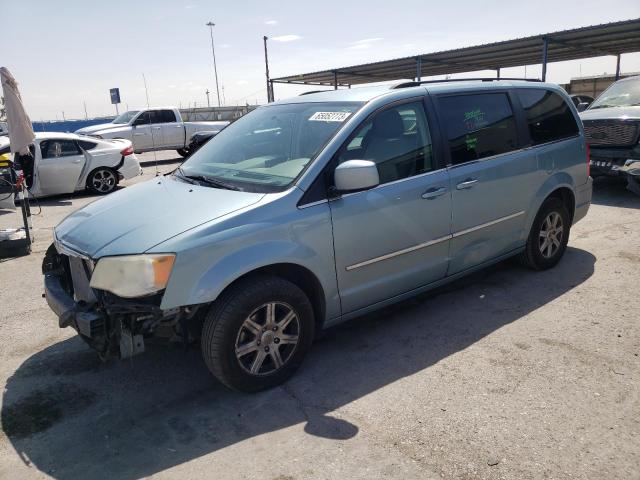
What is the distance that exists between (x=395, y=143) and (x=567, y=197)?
8.01 feet

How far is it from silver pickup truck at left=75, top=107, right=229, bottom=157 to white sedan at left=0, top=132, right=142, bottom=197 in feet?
19.4

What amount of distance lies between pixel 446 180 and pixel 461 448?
2.02 meters

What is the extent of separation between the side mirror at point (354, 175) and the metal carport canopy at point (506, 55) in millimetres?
13720

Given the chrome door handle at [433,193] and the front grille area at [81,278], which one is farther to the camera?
the chrome door handle at [433,193]

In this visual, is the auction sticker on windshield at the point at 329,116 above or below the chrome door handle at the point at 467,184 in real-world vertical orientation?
above

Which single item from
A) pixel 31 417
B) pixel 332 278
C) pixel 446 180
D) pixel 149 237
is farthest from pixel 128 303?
pixel 446 180

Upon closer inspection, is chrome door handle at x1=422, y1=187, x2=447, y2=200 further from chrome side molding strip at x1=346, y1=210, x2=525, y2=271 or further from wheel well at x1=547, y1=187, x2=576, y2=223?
wheel well at x1=547, y1=187, x2=576, y2=223

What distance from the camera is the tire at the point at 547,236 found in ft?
16.3

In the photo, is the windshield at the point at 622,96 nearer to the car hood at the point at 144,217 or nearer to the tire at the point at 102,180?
the car hood at the point at 144,217

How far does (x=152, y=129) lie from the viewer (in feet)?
58.1

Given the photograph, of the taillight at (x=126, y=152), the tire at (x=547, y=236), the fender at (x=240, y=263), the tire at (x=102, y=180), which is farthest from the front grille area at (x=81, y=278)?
the taillight at (x=126, y=152)

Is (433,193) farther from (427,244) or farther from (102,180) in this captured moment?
(102,180)

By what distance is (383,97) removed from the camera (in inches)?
148

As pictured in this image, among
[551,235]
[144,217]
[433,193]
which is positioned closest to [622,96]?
[551,235]
